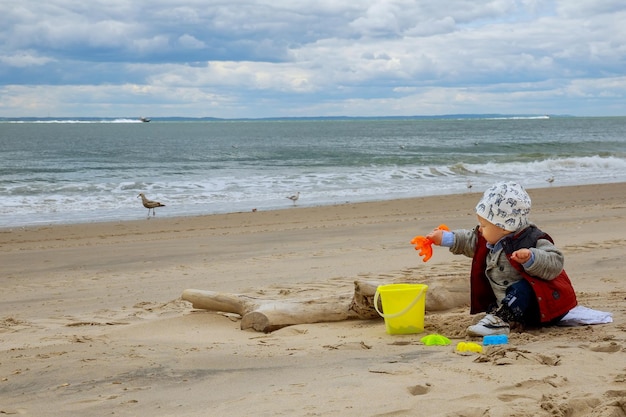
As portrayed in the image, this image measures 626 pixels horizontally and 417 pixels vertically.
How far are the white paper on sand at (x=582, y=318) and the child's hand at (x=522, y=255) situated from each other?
0.68 metres

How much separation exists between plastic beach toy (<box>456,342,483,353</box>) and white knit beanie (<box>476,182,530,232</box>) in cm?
88

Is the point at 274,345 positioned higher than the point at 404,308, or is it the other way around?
A: the point at 404,308

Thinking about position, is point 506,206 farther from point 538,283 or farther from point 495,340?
point 495,340

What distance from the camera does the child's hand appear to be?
15.1 feet

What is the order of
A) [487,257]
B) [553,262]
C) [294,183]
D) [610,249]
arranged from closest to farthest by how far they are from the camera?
[553,262] → [487,257] → [610,249] → [294,183]

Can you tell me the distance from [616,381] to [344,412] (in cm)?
137

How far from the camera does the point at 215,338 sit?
5430mm

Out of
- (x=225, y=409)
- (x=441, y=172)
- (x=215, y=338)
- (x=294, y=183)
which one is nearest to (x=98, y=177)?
(x=294, y=183)

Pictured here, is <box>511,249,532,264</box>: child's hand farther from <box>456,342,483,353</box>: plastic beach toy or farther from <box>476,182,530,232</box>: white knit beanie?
<box>456,342,483,353</box>: plastic beach toy

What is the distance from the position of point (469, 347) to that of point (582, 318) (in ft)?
3.34

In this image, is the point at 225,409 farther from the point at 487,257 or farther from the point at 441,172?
the point at 441,172

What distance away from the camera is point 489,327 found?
4.74m

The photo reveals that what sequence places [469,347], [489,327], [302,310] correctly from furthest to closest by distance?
1. [302,310]
2. [489,327]
3. [469,347]

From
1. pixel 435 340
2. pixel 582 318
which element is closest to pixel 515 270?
pixel 582 318
